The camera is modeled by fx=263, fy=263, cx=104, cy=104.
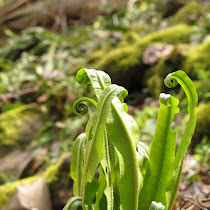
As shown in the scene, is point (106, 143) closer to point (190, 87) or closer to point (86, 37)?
point (190, 87)

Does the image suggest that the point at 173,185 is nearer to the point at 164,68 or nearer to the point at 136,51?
the point at 164,68

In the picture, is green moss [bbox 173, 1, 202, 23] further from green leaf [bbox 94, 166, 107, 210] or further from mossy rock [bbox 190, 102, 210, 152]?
green leaf [bbox 94, 166, 107, 210]

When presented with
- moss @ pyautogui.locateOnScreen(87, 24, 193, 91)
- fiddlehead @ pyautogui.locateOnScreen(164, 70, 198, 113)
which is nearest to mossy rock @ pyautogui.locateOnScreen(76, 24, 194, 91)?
moss @ pyautogui.locateOnScreen(87, 24, 193, 91)

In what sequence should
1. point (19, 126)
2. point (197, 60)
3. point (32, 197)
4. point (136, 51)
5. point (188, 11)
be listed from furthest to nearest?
point (188, 11)
point (136, 51)
point (19, 126)
point (197, 60)
point (32, 197)

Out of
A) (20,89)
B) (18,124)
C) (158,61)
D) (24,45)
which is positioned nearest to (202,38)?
(158,61)

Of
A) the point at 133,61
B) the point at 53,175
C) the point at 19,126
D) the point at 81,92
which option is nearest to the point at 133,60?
the point at 133,61
